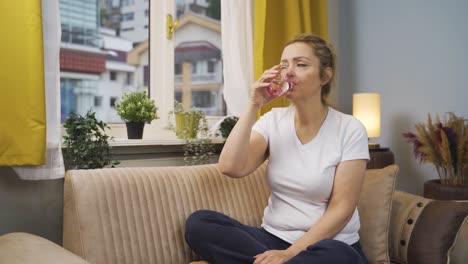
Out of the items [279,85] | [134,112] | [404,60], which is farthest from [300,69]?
[404,60]

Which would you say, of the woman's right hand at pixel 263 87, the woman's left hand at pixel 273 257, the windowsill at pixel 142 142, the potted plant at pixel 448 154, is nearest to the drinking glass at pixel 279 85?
the woman's right hand at pixel 263 87

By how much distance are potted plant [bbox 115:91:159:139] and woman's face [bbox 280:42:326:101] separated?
75 cm

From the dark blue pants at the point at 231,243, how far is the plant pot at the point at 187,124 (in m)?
0.73

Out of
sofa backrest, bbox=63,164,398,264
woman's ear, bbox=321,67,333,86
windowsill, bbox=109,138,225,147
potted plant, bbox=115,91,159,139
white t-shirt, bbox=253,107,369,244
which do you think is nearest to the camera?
sofa backrest, bbox=63,164,398,264

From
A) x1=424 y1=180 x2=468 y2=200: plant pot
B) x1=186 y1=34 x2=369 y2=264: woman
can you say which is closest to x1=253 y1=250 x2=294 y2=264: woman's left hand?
x1=186 y1=34 x2=369 y2=264: woman

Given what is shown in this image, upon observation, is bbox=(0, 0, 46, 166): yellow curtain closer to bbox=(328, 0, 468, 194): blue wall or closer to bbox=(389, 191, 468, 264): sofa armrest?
bbox=(389, 191, 468, 264): sofa armrest

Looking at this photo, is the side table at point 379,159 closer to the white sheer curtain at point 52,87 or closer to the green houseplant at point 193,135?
the green houseplant at point 193,135

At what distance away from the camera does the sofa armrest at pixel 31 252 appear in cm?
121

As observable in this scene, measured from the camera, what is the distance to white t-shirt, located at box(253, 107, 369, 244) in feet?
5.48

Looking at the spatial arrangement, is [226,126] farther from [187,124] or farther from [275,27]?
[275,27]

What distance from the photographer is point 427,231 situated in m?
1.77

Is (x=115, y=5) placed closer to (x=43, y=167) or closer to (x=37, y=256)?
(x=43, y=167)

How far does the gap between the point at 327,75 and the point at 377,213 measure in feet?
1.78

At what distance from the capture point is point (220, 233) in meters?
1.59
